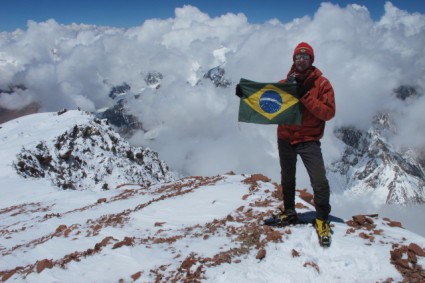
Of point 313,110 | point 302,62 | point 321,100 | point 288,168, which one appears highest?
point 302,62

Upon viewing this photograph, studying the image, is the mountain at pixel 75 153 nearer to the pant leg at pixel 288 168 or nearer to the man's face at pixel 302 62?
the pant leg at pixel 288 168

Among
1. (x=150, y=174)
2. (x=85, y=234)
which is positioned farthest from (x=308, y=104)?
(x=150, y=174)

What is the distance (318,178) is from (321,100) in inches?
75.1

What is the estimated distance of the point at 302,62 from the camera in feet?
29.0

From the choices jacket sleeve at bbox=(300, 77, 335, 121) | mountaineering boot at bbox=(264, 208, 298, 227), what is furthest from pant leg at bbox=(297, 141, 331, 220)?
mountaineering boot at bbox=(264, 208, 298, 227)

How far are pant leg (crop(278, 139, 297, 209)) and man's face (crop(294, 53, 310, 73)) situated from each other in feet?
6.74

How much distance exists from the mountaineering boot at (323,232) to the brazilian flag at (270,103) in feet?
8.25

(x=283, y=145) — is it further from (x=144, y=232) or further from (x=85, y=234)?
(x=85, y=234)

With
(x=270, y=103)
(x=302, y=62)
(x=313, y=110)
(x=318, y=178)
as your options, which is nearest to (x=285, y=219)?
(x=318, y=178)

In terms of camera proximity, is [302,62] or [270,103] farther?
[270,103]

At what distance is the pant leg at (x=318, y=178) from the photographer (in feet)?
30.0

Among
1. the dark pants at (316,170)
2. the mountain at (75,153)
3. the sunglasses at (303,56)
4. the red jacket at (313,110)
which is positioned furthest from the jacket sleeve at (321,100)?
the mountain at (75,153)

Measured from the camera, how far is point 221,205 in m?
14.0

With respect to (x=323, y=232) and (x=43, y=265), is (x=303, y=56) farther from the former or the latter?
(x=43, y=265)
